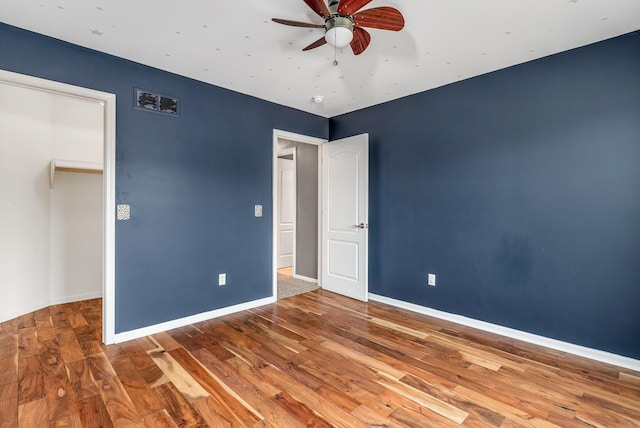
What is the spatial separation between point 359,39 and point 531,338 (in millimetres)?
2941

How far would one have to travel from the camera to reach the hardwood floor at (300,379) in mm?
1853

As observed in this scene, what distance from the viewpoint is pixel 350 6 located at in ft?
5.98

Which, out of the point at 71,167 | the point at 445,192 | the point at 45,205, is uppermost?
the point at 71,167

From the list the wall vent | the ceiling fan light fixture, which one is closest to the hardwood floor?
the wall vent

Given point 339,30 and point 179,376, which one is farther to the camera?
point 179,376

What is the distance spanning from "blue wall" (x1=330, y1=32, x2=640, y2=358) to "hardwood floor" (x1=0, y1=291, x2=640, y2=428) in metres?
0.43

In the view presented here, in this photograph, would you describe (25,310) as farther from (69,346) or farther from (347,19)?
(347,19)

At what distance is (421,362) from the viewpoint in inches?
98.1

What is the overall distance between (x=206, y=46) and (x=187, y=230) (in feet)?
5.69

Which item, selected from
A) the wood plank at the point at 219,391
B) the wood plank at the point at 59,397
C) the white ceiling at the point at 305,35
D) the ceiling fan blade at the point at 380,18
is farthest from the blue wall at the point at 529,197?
the wood plank at the point at 59,397

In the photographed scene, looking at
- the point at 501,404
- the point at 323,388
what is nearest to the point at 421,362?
the point at 501,404

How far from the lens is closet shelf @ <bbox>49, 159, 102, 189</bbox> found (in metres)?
3.63

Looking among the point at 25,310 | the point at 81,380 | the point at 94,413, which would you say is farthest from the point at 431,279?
the point at 25,310

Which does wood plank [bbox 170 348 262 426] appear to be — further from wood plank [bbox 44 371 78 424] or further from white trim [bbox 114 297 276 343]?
wood plank [bbox 44 371 78 424]
